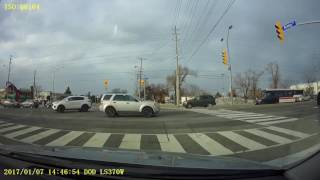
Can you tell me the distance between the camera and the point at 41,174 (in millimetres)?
3471

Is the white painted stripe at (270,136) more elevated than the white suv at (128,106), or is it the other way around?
the white suv at (128,106)

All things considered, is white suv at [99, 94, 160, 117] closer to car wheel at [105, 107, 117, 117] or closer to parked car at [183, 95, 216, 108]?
car wheel at [105, 107, 117, 117]

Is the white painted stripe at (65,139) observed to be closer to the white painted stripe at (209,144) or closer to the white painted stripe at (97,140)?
the white painted stripe at (97,140)

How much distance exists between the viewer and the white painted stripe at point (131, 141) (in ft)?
35.9

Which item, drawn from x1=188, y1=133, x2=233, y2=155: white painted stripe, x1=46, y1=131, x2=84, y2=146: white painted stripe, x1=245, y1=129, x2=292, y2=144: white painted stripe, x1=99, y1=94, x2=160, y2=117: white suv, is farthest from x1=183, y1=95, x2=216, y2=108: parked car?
x1=188, y1=133, x2=233, y2=155: white painted stripe

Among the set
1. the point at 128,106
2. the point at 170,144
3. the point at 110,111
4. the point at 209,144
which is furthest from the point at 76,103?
the point at 209,144

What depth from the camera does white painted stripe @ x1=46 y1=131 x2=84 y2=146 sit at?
11.7 m

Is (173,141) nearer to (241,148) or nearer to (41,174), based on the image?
(241,148)

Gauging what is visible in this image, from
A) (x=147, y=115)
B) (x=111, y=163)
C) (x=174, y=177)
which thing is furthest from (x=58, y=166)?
(x=147, y=115)

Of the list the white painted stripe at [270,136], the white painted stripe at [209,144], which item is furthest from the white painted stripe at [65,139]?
the white painted stripe at [270,136]

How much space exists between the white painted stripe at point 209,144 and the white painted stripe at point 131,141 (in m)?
2.04

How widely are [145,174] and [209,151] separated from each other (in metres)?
7.09

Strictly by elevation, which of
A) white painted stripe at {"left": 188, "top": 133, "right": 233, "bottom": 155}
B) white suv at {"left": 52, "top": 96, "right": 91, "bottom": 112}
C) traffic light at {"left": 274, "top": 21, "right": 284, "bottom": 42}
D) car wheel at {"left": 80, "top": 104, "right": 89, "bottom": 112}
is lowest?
white painted stripe at {"left": 188, "top": 133, "right": 233, "bottom": 155}

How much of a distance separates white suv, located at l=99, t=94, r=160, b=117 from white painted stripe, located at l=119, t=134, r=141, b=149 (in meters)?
10.7
